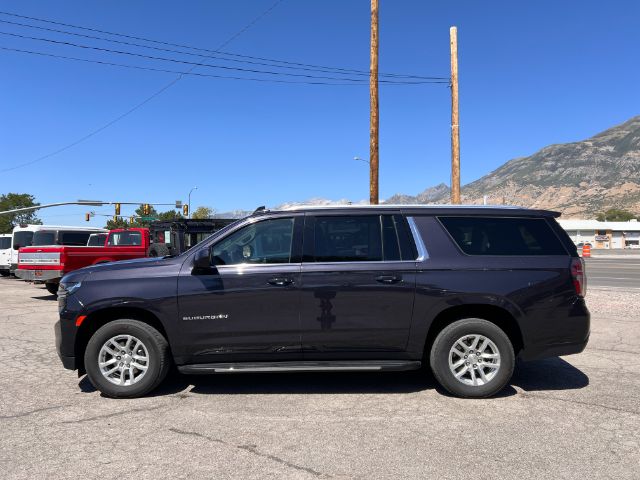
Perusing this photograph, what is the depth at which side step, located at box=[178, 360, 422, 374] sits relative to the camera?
4.59 m

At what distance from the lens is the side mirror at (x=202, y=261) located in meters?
4.57

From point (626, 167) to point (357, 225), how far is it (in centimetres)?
23062

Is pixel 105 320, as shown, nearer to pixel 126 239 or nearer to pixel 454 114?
pixel 126 239

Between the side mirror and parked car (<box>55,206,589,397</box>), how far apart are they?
0.6 inches

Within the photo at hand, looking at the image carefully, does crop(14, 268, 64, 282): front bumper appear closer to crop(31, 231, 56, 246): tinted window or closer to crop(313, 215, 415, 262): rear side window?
crop(31, 231, 56, 246): tinted window

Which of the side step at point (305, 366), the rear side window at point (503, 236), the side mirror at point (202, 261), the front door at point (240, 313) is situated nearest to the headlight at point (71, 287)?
the front door at point (240, 313)

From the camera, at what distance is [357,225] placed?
4.84 meters

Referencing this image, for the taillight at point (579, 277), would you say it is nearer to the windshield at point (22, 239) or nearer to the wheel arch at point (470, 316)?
the wheel arch at point (470, 316)

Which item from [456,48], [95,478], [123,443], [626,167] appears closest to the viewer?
[95,478]

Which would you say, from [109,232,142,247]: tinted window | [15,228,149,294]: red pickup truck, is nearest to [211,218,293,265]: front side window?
[15,228,149,294]: red pickup truck

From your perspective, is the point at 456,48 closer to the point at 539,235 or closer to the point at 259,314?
the point at 539,235

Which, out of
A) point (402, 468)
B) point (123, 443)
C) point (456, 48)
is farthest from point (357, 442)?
point (456, 48)

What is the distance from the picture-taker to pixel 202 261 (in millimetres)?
4566

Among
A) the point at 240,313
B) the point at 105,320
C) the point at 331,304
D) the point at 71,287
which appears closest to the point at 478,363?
the point at 331,304
